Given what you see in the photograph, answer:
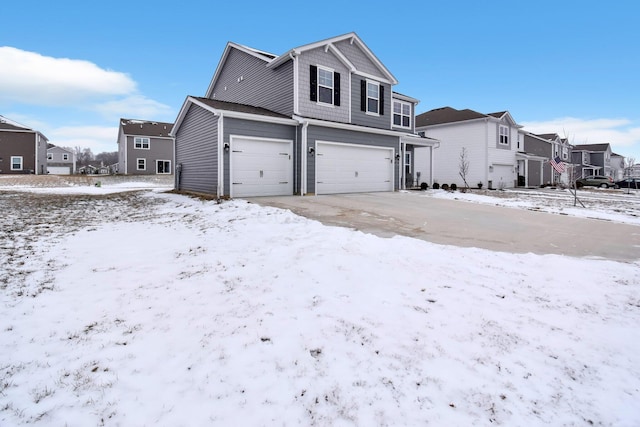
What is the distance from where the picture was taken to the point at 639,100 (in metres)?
28.4

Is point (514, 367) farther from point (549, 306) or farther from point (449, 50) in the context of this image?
point (449, 50)

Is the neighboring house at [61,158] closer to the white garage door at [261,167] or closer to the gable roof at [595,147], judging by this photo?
the white garage door at [261,167]

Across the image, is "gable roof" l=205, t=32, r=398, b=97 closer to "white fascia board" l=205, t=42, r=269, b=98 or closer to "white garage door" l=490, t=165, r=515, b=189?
"white fascia board" l=205, t=42, r=269, b=98

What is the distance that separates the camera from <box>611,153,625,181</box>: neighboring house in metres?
57.5

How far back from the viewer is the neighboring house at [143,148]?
A: 3925 cm

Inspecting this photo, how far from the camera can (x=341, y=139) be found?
14484 millimetres

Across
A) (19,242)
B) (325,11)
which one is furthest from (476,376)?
(325,11)

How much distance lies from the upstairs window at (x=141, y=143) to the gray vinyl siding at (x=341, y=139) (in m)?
34.0

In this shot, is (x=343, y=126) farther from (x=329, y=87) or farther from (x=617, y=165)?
(x=617, y=165)

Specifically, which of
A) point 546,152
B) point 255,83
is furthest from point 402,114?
point 546,152

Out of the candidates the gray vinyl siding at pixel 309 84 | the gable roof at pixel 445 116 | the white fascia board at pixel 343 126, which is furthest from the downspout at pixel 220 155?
the gable roof at pixel 445 116

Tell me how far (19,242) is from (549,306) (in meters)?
8.22

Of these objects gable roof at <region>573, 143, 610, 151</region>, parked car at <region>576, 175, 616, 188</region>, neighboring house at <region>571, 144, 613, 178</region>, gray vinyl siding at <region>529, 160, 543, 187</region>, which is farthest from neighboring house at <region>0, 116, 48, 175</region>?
gable roof at <region>573, 143, 610, 151</region>

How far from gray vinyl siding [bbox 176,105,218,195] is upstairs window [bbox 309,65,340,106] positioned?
4511mm
